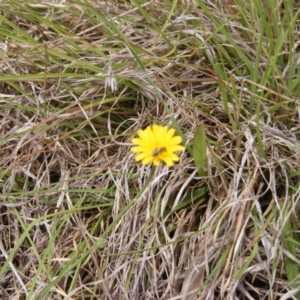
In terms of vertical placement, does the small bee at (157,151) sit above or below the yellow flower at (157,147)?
above

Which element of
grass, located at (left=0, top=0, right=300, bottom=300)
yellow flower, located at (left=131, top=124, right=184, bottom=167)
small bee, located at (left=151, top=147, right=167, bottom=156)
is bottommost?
grass, located at (left=0, top=0, right=300, bottom=300)

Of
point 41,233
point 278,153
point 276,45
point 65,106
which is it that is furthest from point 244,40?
point 41,233

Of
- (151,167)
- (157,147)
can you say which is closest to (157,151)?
(157,147)

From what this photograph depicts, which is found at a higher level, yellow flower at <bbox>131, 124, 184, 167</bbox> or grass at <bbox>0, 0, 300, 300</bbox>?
yellow flower at <bbox>131, 124, 184, 167</bbox>

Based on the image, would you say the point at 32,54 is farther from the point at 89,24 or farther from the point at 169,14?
the point at 169,14

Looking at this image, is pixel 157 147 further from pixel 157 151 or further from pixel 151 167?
pixel 151 167
